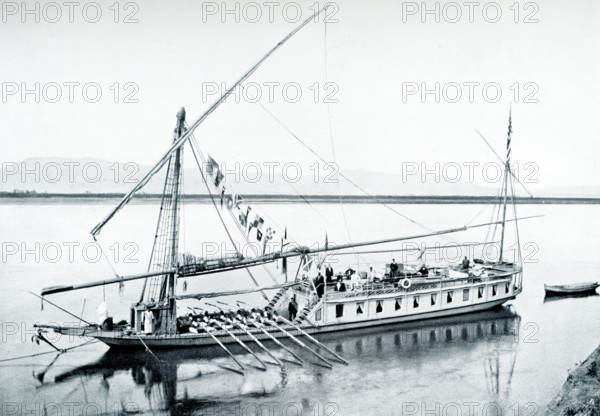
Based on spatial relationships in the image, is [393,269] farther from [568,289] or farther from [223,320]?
[568,289]

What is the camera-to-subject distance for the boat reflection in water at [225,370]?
68.5 feet

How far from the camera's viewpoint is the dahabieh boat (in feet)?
81.4

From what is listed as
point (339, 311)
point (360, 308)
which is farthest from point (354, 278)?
point (339, 311)

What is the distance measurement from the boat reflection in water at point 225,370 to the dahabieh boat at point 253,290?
0.79 meters

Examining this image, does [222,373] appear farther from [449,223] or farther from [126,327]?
[449,223]

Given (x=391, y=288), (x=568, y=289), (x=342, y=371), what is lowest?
(x=342, y=371)

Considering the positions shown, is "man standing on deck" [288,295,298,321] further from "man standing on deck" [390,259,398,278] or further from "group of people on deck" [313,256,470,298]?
"man standing on deck" [390,259,398,278]

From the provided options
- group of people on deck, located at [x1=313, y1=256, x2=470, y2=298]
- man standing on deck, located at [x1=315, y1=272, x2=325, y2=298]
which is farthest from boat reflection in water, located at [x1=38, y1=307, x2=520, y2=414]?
group of people on deck, located at [x1=313, y1=256, x2=470, y2=298]

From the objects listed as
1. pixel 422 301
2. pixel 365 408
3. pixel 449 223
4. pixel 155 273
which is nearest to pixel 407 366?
pixel 365 408

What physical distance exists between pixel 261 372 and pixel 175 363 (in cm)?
408

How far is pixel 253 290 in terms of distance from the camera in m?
27.8

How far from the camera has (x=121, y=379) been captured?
2278 cm

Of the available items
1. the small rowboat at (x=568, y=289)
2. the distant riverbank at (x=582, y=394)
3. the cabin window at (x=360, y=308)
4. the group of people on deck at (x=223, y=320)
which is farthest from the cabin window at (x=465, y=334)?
the small rowboat at (x=568, y=289)

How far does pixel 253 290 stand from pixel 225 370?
5107 mm
